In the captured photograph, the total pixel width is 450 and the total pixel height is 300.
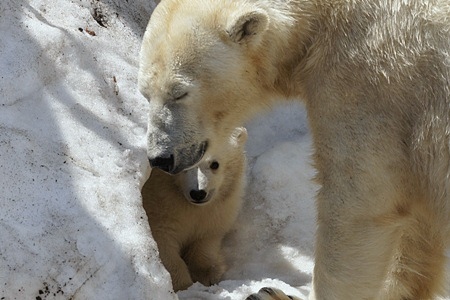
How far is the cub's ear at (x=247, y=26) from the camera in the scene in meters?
3.92

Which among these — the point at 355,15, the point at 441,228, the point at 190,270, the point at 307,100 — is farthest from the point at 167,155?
the point at 190,270

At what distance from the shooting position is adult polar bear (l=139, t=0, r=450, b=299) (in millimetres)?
3947

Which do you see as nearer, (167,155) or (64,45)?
(167,155)

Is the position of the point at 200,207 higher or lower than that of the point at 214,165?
lower

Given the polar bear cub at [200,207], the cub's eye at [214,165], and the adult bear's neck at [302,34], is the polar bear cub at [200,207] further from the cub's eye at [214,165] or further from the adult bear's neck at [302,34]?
the adult bear's neck at [302,34]

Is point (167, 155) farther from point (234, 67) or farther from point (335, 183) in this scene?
point (335, 183)

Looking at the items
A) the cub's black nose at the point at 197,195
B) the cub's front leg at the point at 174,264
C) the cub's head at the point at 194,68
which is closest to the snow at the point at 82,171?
the cub's front leg at the point at 174,264

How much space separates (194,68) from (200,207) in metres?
2.71

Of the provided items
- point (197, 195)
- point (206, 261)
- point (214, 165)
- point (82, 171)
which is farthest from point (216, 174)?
point (82, 171)

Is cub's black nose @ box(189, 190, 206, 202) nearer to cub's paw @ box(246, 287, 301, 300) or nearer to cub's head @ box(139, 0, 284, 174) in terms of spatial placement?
cub's paw @ box(246, 287, 301, 300)

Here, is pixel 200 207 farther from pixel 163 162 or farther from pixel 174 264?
pixel 163 162

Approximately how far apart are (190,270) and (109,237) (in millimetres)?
2528

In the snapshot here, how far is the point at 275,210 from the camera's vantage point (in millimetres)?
6652

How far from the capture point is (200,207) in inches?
259
